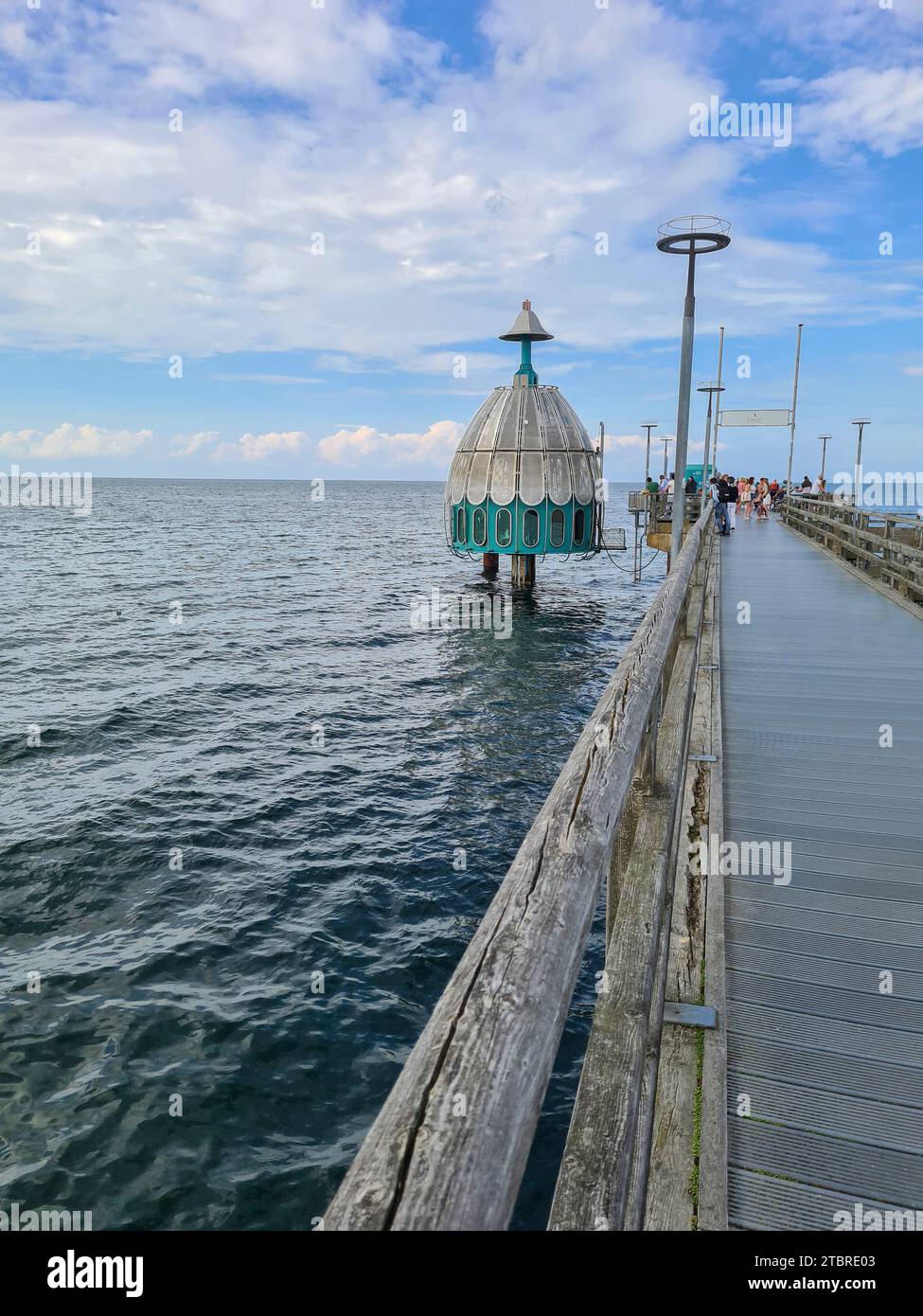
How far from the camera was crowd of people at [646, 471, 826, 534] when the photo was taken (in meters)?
29.1

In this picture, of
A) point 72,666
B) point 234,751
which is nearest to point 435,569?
point 72,666

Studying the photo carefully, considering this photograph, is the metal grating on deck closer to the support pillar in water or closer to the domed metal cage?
the domed metal cage

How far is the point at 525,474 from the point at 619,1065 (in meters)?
35.7

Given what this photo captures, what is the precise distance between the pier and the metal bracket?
0.5 inches

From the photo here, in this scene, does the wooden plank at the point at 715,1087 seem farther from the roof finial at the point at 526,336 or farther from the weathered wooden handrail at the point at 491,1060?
the roof finial at the point at 526,336

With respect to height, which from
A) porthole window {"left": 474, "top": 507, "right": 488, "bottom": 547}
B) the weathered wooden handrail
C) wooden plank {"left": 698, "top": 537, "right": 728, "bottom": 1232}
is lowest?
wooden plank {"left": 698, "top": 537, "right": 728, "bottom": 1232}

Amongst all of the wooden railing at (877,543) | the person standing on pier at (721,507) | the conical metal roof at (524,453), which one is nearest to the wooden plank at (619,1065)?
the wooden railing at (877,543)

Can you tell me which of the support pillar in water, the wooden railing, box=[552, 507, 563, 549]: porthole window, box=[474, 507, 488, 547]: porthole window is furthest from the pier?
the support pillar in water

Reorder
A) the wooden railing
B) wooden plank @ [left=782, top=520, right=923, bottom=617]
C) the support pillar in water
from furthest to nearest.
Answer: the support pillar in water → the wooden railing → wooden plank @ [left=782, top=520, right=923, bottom=617]

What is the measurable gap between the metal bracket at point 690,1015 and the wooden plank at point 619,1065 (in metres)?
0.46

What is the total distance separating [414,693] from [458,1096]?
20504 mm

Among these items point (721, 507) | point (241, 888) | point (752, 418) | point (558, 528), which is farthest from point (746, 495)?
point (241, 888)

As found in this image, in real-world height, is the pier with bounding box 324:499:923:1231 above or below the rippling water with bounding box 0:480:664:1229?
above
